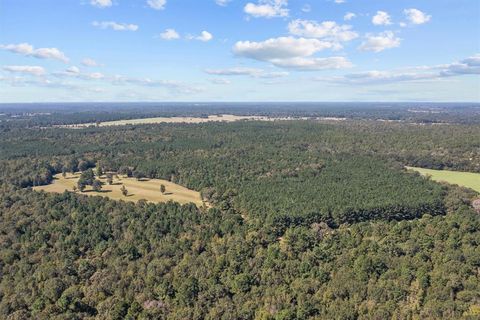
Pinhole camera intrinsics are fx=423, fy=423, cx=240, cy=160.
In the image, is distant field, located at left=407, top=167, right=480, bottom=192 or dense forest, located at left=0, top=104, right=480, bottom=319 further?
distant field, located at left=407, top=167, right=480, bottom=192

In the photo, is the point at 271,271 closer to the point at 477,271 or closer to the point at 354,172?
the point at 477,271

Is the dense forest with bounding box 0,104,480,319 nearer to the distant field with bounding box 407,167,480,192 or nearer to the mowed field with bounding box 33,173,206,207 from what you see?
the mowed field with bounding box 33,173,206,207

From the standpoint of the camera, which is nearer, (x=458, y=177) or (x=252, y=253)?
(x=252, y=253)

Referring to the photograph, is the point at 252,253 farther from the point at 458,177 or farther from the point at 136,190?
the point at 458,177

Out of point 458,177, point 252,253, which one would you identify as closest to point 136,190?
point 252,253

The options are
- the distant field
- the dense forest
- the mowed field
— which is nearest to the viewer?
the dense forest

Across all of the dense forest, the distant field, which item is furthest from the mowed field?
the distant field

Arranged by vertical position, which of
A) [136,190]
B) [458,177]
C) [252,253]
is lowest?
[252,253]
